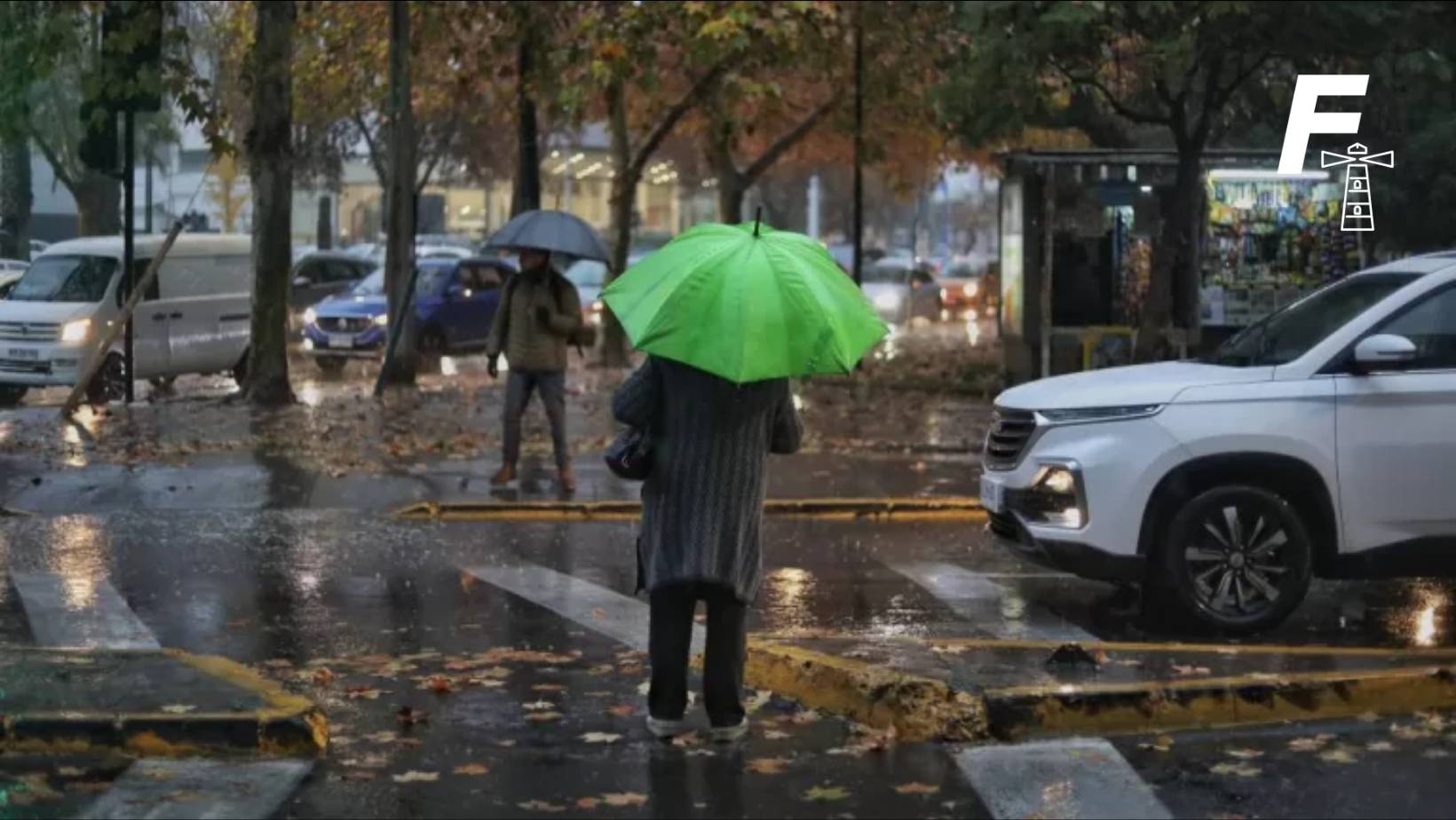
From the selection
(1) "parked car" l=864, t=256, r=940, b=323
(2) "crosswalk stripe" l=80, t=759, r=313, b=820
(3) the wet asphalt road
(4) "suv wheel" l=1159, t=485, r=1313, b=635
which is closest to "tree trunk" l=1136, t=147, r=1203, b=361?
(3) the wet asphalt road

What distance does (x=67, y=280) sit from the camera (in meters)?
22.3

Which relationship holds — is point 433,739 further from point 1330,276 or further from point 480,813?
point 1330,276

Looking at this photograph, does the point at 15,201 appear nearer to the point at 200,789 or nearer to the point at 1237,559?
the point at 1237,559

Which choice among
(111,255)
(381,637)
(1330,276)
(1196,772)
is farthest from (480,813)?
(1330,276)

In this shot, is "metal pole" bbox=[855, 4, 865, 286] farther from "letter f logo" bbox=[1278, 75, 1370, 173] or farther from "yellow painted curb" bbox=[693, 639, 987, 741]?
"yellow painted curb" bbox=[693, 639, 987, 741]

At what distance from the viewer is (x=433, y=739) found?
8156 mm

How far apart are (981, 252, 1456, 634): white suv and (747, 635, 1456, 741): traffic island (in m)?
0.97

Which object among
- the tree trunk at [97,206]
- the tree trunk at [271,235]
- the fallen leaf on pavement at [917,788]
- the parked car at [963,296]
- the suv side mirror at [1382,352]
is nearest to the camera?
the fallen leaf on pavement at [917,788]

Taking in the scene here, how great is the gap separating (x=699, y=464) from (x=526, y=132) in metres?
20.1

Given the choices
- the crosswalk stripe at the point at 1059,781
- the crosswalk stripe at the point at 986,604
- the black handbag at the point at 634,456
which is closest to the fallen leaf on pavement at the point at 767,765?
the crosswalk stripe at the point at 1059,781

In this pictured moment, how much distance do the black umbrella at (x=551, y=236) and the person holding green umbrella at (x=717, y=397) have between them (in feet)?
22.8

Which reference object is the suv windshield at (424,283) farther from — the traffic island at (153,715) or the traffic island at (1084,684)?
the traffic island at (153,715)

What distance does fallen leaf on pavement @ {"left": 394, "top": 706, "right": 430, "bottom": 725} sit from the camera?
8.38m

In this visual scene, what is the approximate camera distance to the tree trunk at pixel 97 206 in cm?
2386
